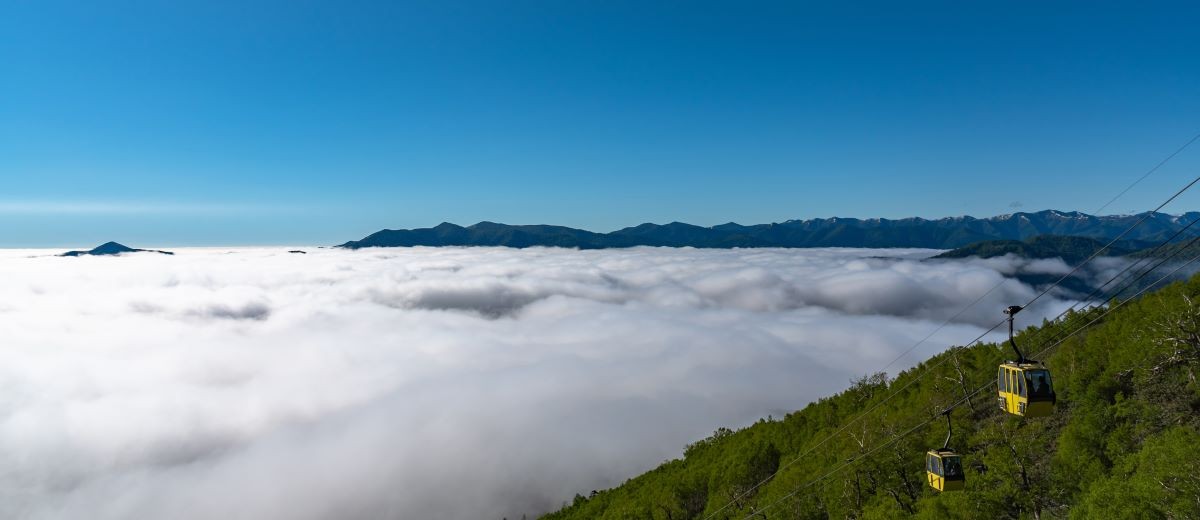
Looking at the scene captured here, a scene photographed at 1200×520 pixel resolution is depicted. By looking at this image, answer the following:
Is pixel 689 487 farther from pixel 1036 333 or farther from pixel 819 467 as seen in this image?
pixel 1036 333

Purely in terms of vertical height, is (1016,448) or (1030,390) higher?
(1030,390)

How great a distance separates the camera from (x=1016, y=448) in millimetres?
55938

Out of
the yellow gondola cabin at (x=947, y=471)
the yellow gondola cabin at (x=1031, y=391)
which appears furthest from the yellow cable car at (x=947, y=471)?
the yellow gondola cabin at (x=1031, y=391)

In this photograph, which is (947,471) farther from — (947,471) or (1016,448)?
(1016,448)

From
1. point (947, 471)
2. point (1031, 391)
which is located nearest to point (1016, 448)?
point (947, 471)

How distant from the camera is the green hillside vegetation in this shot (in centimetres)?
4588

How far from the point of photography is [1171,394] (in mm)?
61312

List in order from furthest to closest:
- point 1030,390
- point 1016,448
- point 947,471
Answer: point 1016,448, point 947,471, point 1030,390

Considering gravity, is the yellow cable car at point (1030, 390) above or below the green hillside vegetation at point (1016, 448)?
above

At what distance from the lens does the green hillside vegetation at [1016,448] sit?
151 ft

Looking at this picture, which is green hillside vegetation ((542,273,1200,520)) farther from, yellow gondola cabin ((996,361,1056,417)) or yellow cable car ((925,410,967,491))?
yellow gondola cabin ((996,361,1056,417))

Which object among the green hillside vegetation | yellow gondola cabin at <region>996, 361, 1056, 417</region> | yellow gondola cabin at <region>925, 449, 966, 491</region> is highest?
yellow gondola cabin at <region>996, 361, 1056, 417</region>

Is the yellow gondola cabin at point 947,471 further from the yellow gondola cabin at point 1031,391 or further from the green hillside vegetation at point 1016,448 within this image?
the green hillside vegetation at point 1016,448

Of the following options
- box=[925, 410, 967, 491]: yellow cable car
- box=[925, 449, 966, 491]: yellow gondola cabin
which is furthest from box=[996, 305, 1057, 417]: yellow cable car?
box=[925, 449, 966, 491]: yellow gondola cabin
